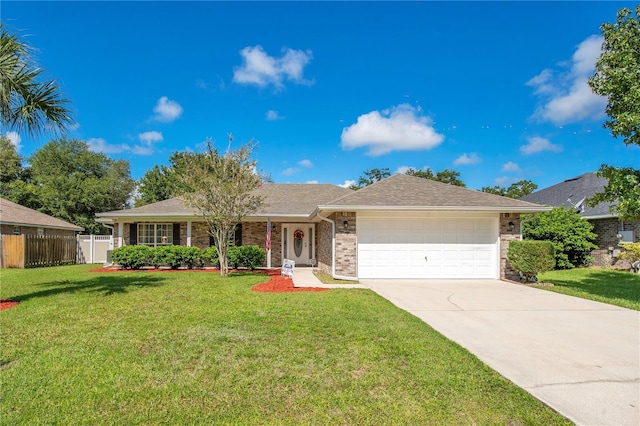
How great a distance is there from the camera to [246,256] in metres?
14.7

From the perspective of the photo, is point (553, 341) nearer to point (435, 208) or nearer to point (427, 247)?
point (435, 208)

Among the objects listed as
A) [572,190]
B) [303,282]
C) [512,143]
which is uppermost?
[512,143]

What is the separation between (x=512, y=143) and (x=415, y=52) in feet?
29.9

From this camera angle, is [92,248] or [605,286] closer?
[605,286]

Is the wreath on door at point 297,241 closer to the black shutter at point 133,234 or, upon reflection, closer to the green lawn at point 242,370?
the black shutter at point 133,234

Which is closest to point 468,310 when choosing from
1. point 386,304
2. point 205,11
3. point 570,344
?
point 386,304

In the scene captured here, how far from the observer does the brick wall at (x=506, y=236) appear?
41.2 ft

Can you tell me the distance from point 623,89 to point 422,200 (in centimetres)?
599

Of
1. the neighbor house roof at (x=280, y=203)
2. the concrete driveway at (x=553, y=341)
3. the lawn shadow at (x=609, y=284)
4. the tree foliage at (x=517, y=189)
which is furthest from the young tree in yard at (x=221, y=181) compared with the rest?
the tree foliage at (x=517, y=189)

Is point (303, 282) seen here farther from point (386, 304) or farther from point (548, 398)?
point (548, 398)

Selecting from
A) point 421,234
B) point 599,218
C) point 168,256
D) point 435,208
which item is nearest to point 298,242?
point 168,256

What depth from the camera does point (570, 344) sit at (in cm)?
501

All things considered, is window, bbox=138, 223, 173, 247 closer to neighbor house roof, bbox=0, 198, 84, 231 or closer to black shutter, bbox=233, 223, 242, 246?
black shutter, bbox=233, 223, 242, 246

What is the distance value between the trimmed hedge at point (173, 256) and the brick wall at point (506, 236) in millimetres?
9172
